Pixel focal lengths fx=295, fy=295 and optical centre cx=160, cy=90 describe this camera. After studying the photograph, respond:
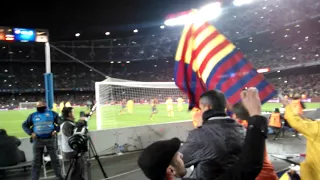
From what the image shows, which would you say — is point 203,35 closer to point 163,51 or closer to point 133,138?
point 133,138

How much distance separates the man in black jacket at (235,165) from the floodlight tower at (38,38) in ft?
26.7

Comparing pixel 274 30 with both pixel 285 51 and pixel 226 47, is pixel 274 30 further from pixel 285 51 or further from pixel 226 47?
pixel 226 47

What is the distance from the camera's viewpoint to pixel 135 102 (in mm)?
20719


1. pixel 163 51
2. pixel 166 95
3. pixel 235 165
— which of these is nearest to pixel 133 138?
pixel 166 95

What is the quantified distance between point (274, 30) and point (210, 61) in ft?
132

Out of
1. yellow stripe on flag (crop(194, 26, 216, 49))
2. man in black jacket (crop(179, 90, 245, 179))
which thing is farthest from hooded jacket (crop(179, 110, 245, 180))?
yellow stripe on flag (crop(194, 26, 216, 49))

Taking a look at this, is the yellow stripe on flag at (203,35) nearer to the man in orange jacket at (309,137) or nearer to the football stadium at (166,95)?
the football stadium at (166,95)

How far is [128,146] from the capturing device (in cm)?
1207

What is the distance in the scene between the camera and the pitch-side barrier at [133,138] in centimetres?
1119

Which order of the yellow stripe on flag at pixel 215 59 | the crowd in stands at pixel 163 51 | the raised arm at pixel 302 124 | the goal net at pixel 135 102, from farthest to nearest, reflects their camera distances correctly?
the crowd in stands at pixel 163 51, the goal net at pixel 135 102, the yellow stripe on flag at pixel 215 59, the raised arm at pixel 302 124

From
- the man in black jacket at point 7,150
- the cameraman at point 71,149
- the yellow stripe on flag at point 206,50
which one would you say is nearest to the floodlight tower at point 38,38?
the man in black jacket at point 7,150

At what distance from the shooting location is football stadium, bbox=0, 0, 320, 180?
1.96 meters

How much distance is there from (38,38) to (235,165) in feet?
34.2

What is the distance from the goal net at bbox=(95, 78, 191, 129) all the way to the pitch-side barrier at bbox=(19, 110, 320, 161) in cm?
108
